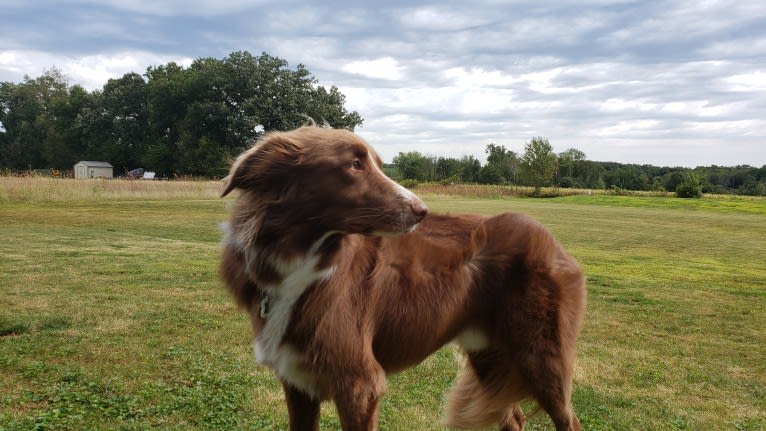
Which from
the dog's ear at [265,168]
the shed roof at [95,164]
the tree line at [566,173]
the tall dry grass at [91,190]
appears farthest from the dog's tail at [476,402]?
the shed roof at [95,164]

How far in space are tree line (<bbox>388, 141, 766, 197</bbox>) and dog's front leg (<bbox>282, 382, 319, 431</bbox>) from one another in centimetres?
4708

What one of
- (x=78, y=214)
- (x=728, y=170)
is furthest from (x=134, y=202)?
(x=728, y=170)

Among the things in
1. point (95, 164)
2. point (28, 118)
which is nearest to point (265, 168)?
point (95, 164)

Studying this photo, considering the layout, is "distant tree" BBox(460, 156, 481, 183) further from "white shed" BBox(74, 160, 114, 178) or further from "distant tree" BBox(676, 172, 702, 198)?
"white shed" BBox(74, 160, 114, 178)

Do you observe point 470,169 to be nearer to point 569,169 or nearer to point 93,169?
point 569,169

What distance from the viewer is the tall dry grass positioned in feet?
83.0

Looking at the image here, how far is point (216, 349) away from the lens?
233 inches

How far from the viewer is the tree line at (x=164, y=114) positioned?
51472mm

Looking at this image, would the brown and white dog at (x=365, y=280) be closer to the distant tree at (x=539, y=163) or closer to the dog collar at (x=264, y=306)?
the dog collar at (x=264, y=306)

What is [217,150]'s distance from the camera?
51.8 m

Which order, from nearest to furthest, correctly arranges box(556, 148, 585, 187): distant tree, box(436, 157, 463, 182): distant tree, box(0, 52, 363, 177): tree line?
box(0, 52, 363, 177): tree line
box(436, 157, 463, 182): distant tree
box(556, 148, 585, 187): distant tree

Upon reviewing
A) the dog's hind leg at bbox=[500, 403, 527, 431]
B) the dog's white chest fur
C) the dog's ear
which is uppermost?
the dog's ear

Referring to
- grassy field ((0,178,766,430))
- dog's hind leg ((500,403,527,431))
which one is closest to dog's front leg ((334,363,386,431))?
dog's hind leg ((500,403,527,431))

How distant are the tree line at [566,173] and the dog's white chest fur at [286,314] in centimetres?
4739
